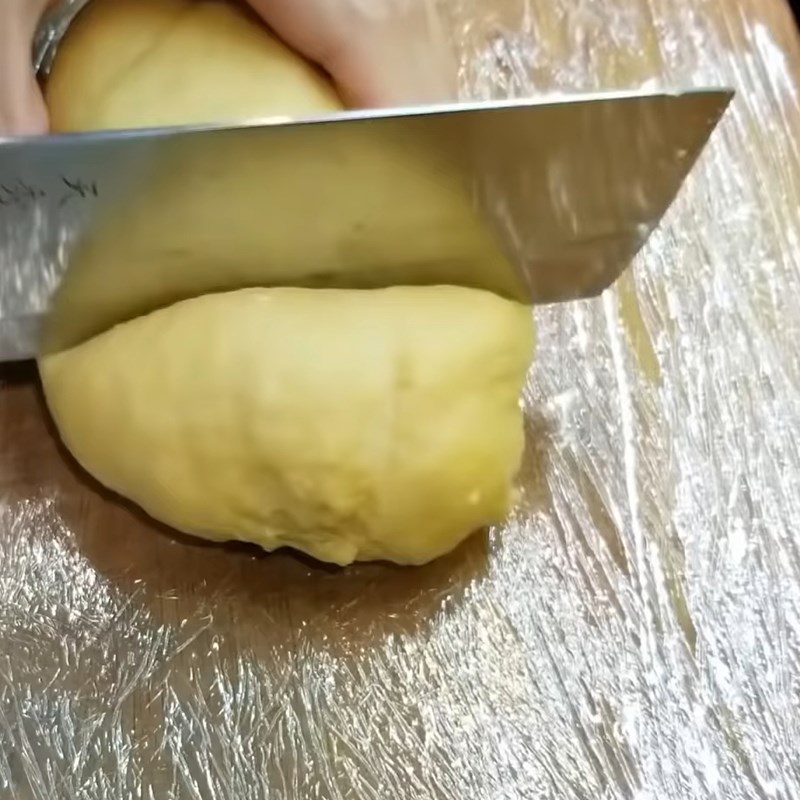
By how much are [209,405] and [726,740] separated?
0.49 meters

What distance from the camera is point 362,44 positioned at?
0.79 metres

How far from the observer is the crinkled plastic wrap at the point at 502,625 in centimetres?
79

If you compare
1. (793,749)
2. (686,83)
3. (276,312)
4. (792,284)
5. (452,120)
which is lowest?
(793,749)

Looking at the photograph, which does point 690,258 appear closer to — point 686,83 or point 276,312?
point 686,83

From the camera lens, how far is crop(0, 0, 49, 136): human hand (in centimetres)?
73

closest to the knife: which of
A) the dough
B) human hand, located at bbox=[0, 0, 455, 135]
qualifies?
the dough

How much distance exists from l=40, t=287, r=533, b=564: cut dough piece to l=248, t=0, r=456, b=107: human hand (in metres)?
0.17

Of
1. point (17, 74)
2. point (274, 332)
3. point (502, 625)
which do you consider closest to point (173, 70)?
point (17, 74)

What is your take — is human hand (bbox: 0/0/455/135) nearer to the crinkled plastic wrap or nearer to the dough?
the dough

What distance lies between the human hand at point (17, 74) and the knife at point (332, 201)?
0.33 feet

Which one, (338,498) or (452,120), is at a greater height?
(452,120)

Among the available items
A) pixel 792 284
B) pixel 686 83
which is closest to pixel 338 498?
pixel 792 284

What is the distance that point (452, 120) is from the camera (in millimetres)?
662

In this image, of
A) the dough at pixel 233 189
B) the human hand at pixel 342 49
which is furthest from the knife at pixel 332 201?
the human hand at pixel 342 49
